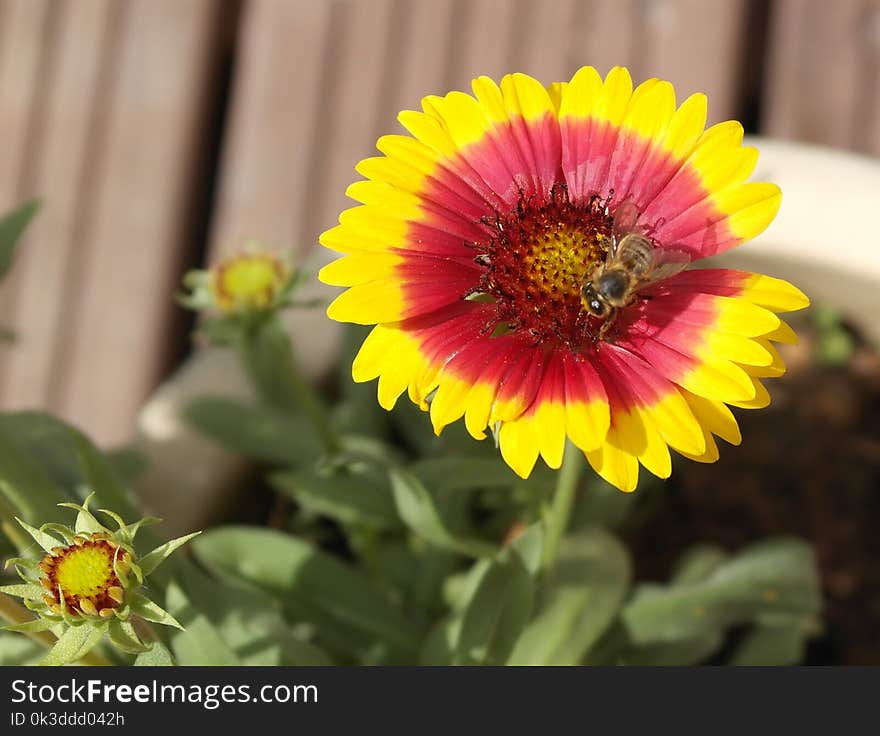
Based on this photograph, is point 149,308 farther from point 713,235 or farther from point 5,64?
point 713,235

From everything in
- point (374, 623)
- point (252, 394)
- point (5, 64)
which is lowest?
point (374, 623)

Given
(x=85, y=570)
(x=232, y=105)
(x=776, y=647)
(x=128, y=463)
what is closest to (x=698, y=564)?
(x=776, y=647)

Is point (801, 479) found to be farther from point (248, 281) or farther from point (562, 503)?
point (248, 281)

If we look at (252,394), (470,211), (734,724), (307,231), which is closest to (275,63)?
(307,231)

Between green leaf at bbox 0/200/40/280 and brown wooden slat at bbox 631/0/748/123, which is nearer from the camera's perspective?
green leaf at bbox 0/200/40/280

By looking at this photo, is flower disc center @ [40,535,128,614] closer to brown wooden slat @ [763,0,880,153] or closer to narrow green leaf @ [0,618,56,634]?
narrow green leaf @ [0,618,56,634]

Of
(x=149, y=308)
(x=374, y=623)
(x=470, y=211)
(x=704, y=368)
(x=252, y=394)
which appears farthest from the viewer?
(x=149, y=308)

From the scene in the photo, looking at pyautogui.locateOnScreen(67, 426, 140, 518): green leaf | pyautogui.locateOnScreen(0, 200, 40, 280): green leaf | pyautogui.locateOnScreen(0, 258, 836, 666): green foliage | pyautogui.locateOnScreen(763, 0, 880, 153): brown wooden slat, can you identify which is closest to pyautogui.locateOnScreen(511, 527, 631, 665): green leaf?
pyautogui.locateOnScreen(0, 258, 836, 666): green foliage
